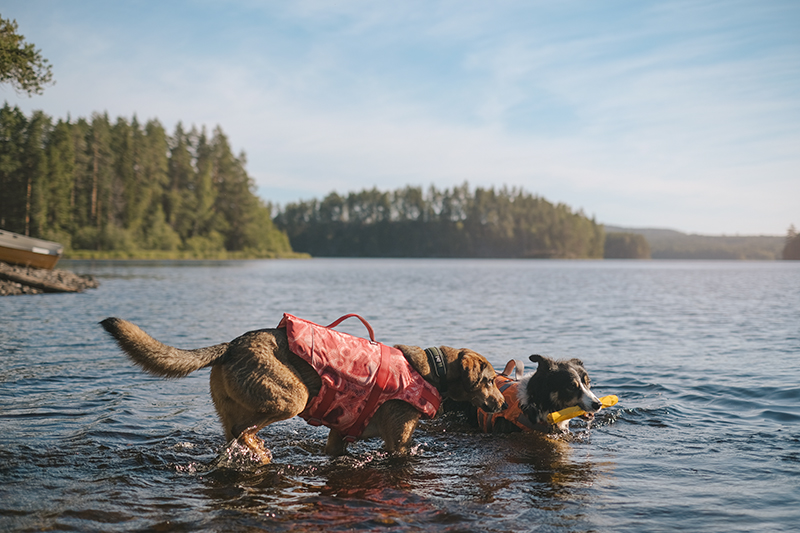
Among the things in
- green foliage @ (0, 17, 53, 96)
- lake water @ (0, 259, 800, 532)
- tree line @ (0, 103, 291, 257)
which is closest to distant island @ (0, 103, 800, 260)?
tree line @ (0, 103, 291, 257)

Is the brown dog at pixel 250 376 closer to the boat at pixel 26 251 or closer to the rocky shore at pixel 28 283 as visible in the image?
the rocky shore at pixel 28 283

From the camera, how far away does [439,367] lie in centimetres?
667

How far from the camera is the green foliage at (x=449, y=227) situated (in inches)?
7136

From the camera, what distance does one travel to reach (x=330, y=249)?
195875 millimetres

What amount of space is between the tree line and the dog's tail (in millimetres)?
79526

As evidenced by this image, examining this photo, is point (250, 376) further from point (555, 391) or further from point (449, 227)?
point (449, 227)

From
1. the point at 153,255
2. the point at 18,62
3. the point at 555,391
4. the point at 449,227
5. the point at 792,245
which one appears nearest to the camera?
the point at 555,391

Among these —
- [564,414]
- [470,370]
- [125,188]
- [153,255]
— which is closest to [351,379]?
[470,370]

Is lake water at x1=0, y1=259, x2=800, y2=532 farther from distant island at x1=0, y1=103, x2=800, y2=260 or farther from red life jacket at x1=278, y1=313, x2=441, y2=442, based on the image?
distant island at x1=0, y1=103, x2=800, y2=260

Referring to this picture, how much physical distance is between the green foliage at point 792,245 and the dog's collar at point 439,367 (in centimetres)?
17347

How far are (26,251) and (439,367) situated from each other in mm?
30636

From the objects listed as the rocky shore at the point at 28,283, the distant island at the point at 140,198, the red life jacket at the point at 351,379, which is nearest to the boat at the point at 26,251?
the rocky shore at the point at 28,283

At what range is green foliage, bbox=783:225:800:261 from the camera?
14650 centimetres

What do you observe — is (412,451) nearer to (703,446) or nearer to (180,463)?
(180,463)
